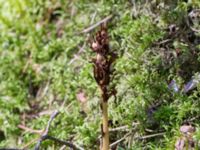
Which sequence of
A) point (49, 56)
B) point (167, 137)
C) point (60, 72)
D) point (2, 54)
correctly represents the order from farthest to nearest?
point (2, 54) → point (49, 56) → point (60, 72) → point (167, 137)

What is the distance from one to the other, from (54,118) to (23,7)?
1.00m

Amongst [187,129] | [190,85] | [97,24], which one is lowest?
[187,129]

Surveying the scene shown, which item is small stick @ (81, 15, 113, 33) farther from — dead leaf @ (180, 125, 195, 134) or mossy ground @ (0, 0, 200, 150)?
dead leaf @ (180, 125, 195, 134)

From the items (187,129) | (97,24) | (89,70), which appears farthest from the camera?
(97,24)

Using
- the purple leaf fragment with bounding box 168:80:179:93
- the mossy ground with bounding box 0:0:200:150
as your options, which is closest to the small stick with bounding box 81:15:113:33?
the mossy ground with bounding box 0:0:200:150

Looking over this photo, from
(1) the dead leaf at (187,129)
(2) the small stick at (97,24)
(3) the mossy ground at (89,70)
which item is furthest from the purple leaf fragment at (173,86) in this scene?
(2) the small stick at (97,24)

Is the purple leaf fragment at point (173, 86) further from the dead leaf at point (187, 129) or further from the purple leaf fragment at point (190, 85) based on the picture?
the dead leaf at point (187, 129)

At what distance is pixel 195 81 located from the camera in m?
1.76

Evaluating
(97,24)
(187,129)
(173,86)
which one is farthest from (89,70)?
(187,129)

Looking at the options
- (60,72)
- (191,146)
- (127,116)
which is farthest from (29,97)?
(191,146)

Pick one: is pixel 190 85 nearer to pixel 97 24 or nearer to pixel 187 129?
pixel 187 129

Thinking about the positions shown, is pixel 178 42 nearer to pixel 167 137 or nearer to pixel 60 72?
pixel 167 137

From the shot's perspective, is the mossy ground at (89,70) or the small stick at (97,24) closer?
the mossy ground at (89,70)

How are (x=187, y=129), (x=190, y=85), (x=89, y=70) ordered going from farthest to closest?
(x=89, y=70)
(x=190, y=85)
(x=187, y=129)
